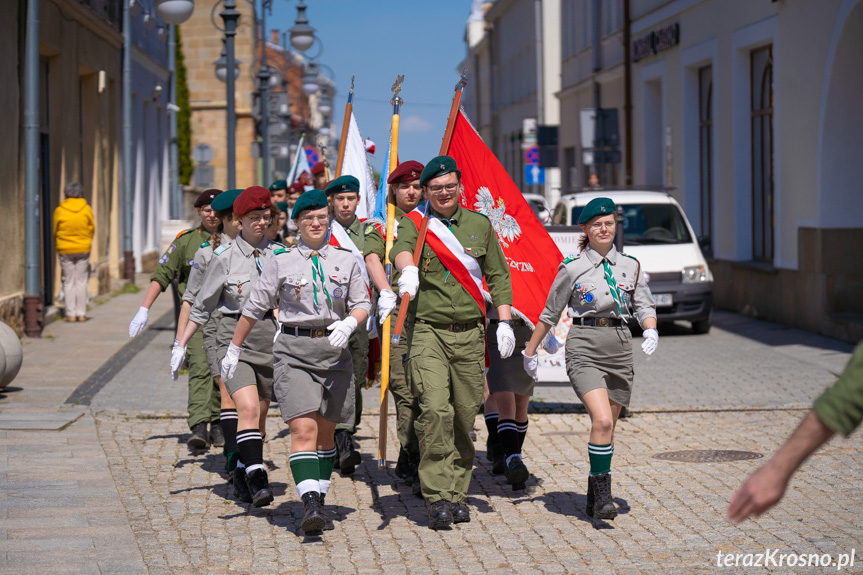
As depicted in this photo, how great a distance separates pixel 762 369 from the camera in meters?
13.2

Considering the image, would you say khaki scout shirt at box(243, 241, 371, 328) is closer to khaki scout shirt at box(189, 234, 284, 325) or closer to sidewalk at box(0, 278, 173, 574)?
khaki scout shirt at box(189, 234, 284, 325)

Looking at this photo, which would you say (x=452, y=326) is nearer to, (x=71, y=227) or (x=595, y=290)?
(x=595, y=290)

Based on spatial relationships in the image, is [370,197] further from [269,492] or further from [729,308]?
[729,308]

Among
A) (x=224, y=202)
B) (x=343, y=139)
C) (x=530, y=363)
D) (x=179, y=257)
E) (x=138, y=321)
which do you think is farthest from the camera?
(x=343, y=139)

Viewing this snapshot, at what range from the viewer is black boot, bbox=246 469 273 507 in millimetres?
7031

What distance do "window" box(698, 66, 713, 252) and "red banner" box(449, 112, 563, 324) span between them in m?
15.2

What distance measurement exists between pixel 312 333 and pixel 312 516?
0.95 m

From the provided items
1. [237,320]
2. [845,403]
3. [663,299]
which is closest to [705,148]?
[663,299]

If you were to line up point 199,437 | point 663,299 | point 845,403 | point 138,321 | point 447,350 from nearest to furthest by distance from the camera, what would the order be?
point 845,403, point 447,350, point 138,321, point 199,437, point 663,299

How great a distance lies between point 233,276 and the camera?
24.9 feet

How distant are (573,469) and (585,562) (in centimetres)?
237

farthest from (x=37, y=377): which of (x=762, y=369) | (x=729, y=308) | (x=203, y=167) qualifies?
(x=203, y=167)

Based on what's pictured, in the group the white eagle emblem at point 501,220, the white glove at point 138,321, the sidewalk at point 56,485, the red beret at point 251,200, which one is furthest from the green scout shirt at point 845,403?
the white glove at point 138,321

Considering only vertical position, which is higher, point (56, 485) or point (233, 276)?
point (233, 276)
